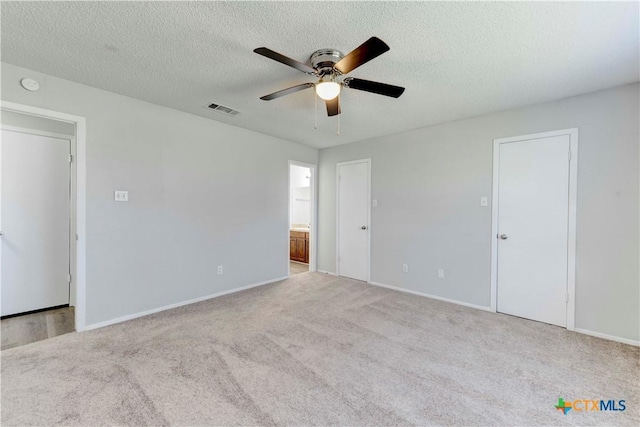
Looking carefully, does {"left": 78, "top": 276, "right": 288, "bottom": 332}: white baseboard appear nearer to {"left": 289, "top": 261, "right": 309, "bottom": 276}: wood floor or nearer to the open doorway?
{"left": 289, "top": 261, "right": 309, "bottom": 276}: wood floor

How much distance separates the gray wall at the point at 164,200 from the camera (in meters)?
2.74

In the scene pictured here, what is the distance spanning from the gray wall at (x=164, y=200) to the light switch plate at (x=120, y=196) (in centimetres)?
4

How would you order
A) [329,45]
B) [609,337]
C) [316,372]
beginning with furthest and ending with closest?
1. [609,337]
2. [316,372]
3. [329,45]

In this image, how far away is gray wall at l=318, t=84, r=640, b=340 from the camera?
2566 mm

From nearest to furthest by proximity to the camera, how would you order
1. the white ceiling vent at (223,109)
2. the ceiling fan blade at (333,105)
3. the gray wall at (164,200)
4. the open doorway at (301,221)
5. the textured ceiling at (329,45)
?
the textured ceiling at (329,45), the ceiling fan blade at (333,105), the gray wall at (164,200), the white ceiling vent at (223,109), the open doorway at (301,221)

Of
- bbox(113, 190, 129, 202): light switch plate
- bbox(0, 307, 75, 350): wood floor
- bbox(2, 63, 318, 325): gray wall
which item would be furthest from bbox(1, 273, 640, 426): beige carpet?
bbox(113, 190, 129, 202): light switch plate

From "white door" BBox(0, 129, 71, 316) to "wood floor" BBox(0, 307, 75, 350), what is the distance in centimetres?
18

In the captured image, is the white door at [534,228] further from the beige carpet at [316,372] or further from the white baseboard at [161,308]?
the white baseboard at [161,308]

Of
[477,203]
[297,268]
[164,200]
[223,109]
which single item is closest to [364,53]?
[223,109]

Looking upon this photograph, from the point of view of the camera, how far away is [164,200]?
324 cm

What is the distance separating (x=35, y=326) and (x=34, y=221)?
1.19m

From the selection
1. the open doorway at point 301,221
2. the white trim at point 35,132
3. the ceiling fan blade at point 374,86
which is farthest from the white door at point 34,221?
the ceiling fan blade at point 374,86

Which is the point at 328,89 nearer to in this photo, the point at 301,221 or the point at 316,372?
the point at 316,372

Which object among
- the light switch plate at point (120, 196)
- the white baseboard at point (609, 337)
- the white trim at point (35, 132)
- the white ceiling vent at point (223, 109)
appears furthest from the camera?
the white ceiling vent at point (223, 109)
